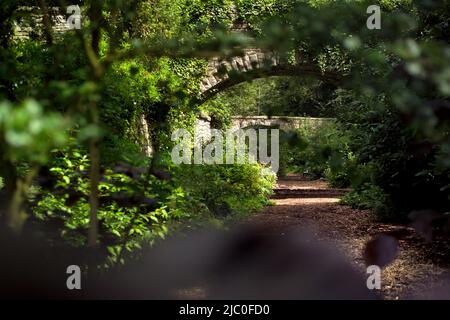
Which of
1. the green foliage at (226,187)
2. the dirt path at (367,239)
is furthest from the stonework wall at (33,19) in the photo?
the dirt path at (367,239)

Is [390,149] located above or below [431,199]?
above

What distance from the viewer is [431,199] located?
7.03m

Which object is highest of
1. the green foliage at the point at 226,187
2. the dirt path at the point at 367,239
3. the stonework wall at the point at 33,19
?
the stonework wall at the point at 33,19

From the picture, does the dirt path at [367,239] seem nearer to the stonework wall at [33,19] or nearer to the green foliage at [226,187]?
the green foliage at [226,187]

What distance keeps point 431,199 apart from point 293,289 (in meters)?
4.26

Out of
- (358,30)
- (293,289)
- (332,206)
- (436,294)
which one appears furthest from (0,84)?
(332,206)

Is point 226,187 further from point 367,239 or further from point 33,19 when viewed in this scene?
point 33,19

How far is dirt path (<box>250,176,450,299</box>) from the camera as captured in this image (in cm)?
421

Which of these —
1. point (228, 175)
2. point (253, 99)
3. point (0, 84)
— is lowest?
point (228, 175)

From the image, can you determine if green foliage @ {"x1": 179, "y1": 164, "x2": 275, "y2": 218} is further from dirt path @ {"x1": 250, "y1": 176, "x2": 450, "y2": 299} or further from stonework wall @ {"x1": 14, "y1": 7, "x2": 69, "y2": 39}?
stonework wall @ {"x1": 14, "y1": 7, "x2": 69, "y2": 39}

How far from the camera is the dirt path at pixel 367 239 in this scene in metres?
4.21

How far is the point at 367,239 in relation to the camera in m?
6.35

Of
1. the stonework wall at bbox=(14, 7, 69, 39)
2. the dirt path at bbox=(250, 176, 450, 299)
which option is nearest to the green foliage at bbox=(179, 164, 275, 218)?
the dirt path at bbox=(250, 176, 450, 299)
